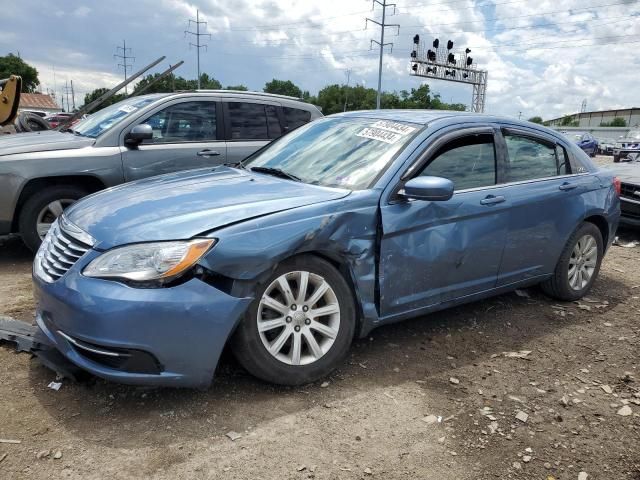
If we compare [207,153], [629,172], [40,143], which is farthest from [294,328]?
[629,172]

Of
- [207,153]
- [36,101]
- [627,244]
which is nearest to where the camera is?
[207,153]

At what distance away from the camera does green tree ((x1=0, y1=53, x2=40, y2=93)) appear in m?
69.9

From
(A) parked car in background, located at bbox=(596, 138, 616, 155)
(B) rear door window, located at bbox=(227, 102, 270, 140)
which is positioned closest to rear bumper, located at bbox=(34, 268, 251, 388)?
(B) rear door window, located at bbox=(227, 102, 270, 140)

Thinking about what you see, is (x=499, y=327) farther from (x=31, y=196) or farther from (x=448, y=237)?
(x=31, y=196)

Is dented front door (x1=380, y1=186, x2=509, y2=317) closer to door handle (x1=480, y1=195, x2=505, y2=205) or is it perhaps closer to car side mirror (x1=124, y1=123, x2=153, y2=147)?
door handle (x1=480, y1=195, x2=505, y2=205)

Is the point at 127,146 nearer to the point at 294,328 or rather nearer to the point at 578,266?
the point at 294,328

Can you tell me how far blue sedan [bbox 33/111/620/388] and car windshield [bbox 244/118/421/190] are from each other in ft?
0.05

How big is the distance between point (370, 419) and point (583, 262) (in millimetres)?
2997

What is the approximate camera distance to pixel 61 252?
3.00 meters

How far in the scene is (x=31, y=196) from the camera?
5.43 meters

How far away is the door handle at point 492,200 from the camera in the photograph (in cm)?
389

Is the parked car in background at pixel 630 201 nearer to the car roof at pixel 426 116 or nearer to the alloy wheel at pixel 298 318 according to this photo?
the car roof at pixel 426 116

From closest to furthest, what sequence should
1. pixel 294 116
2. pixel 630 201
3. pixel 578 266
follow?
pixel 578 266
pixel 294 116
pixel 630 201

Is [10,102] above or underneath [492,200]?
above
